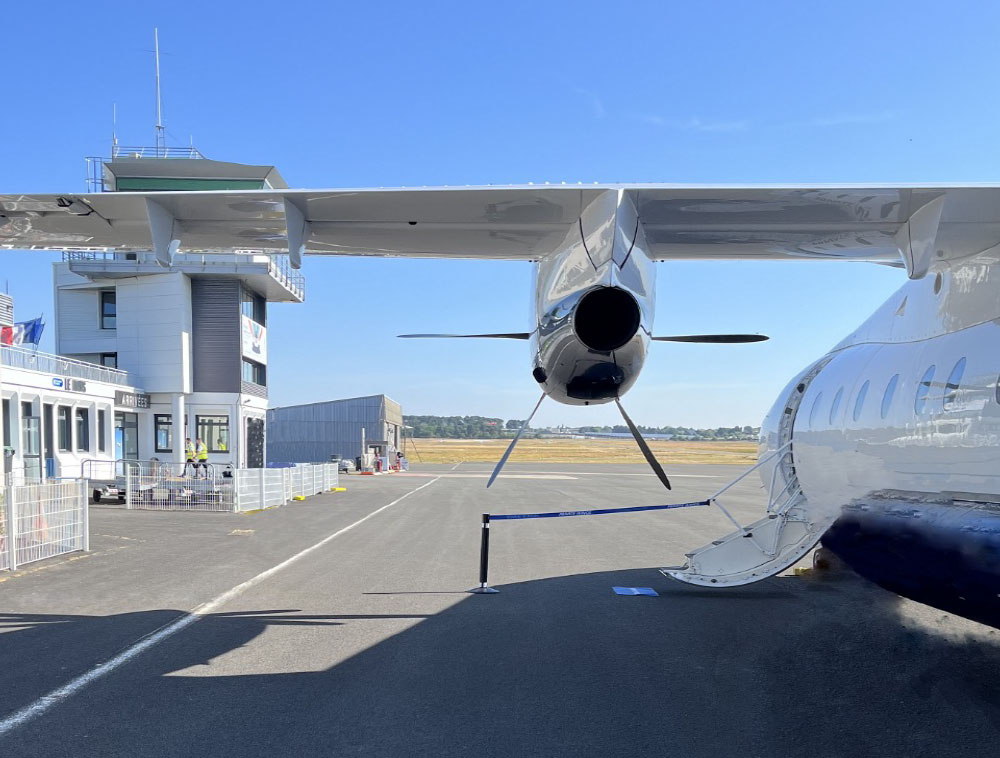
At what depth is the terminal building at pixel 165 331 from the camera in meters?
31.4

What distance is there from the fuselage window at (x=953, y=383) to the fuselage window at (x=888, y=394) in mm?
960

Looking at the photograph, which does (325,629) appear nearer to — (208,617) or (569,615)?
(208,617)

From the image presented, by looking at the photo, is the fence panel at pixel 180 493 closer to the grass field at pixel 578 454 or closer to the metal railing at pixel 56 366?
the metal railing at pixel 56 366

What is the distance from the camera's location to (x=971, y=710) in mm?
5461

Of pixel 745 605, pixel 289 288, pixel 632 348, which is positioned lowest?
pixel 745 605

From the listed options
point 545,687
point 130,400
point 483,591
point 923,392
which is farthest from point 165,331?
point 923,392

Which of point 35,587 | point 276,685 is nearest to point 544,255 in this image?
point 276,685

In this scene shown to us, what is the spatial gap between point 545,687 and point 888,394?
155 inches

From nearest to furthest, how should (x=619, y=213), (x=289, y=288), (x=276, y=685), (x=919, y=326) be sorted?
(x=619, y=213) → (x=276, y=685) → (x=919, y=326) → (x=289, y=288)

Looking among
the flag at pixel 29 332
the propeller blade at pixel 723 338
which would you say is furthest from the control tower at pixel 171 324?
the propeller blade at pixel 723 338

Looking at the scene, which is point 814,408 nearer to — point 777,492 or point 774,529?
point 774,529

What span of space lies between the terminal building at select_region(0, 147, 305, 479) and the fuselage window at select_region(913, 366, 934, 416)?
28.1 metres

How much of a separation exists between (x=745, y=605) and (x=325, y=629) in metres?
4.95

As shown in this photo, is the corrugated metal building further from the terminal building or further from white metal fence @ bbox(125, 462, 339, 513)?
white metal fence @ bbox(125, 462, 339, 513)
